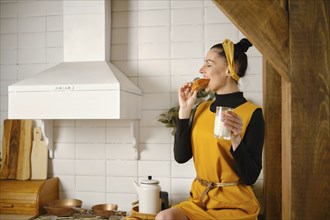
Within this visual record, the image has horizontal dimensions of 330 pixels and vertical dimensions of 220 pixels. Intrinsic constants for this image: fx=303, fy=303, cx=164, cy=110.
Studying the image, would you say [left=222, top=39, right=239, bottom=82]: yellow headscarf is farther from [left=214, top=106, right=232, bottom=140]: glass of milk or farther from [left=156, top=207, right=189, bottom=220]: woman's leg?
[left=156, top=207, right=189, bottom=220]: woman's leg

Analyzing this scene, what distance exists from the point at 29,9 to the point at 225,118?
201 centimetres

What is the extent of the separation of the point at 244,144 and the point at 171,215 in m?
0.45

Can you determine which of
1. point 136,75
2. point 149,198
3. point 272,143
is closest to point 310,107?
point 272,143

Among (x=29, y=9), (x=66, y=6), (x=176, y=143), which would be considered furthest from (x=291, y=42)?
(x=29, y=9)


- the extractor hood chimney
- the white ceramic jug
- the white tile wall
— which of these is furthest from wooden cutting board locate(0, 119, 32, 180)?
the white ceramic jug

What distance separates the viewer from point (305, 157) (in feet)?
3.06

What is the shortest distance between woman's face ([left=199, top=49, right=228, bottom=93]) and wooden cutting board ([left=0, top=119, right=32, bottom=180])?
62.0 inches

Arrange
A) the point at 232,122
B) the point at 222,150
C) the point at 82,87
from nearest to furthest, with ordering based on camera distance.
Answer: the point at 232,122
the point at 222,150
the point at 82,87

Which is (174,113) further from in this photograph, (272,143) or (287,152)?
(287,152)

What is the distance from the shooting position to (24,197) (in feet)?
7.06

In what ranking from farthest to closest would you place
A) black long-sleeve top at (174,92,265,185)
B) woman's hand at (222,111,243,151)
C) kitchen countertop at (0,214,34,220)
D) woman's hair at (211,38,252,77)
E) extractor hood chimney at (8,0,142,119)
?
kitchen countertop at (0,214,34,220)
extractor hood chimney at (8,0,142,119)
woman's hair at (211,38,252,77)
black long-sleeve top at (174,92,265,185)
woman's hand at (222,111,243,151)

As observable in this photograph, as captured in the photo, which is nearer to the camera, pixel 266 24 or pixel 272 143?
pixel 266 24

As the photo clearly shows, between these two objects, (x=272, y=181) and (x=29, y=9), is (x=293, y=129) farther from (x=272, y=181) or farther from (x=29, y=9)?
(x=29, y=9)

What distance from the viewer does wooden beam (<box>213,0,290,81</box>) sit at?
94cm
